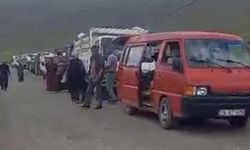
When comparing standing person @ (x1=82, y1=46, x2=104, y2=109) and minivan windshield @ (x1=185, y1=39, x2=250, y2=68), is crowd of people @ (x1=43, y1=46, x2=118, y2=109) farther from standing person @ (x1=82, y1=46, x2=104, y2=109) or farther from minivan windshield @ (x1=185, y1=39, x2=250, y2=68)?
minivan windshield @ (x1=185, y1=39, x2=250, y2=68)

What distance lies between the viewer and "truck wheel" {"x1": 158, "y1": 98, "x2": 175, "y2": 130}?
14680mm

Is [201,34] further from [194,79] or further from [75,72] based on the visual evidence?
[75,72]

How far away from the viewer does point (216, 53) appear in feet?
48.3

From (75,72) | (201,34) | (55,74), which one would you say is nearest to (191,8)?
(55,74)

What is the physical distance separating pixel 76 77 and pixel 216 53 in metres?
7.29

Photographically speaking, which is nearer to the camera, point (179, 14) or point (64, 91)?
point (64, 91)

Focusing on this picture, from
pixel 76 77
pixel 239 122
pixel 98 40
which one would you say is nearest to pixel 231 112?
pixel 239 122

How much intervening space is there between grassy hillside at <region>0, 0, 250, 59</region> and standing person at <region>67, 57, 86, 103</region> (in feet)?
163

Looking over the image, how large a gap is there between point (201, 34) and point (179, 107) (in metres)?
1.80

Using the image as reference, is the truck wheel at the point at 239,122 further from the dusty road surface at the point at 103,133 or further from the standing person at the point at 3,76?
the standing person at the point at 3,76

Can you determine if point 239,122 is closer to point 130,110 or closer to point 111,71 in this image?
point 130,110

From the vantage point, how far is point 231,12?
85.2 m

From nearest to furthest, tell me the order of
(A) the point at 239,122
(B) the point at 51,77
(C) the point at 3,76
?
1. (A) the point at 239,122
2. (B) the point at 51,77
3. (C) the point at 3,76

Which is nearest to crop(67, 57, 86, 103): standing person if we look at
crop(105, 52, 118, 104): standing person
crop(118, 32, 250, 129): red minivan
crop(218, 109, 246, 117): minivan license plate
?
crop(105, 52, 118, 104): standing person
